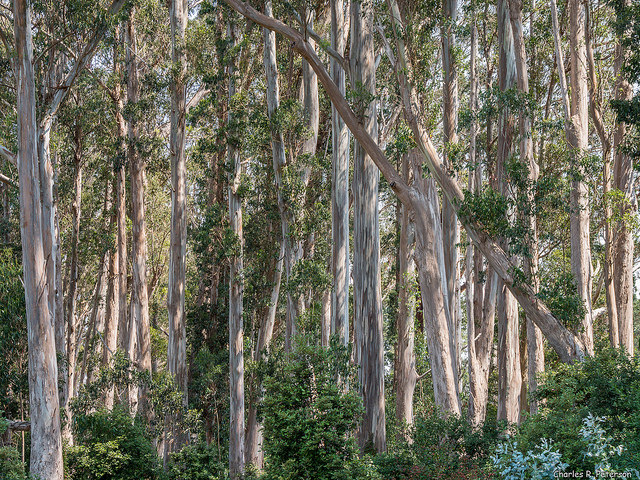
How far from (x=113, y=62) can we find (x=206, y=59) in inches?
140

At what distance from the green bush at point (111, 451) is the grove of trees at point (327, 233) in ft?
0.14

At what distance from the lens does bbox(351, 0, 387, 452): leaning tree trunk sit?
471 inches

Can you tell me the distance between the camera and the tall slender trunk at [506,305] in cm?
1248

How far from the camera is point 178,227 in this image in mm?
16562

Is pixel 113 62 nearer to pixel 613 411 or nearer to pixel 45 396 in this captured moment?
pixel 45 396

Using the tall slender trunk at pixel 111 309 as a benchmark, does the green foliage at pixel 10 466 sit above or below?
below

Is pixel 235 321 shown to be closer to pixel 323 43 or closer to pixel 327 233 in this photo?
pixel 327 233

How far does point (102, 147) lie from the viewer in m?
19.5

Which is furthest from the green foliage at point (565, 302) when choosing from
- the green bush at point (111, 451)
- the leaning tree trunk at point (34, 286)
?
the leaning tree trunk at point (34, 286)

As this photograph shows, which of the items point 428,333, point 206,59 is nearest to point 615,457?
point 428,333

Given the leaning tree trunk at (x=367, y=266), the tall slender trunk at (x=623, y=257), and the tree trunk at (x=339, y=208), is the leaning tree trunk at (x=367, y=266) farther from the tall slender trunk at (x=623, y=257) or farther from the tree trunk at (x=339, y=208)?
the tall slender trunk at (x=623, y=257)

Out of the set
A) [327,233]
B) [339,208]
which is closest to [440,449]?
[339,208]

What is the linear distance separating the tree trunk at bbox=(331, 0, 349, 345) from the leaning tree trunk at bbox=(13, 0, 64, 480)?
5739 mm

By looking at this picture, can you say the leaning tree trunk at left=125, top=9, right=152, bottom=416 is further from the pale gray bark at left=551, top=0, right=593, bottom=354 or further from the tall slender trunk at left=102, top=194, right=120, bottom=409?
the pale gray bark at left=551, top=0, right=593, bottom=354
